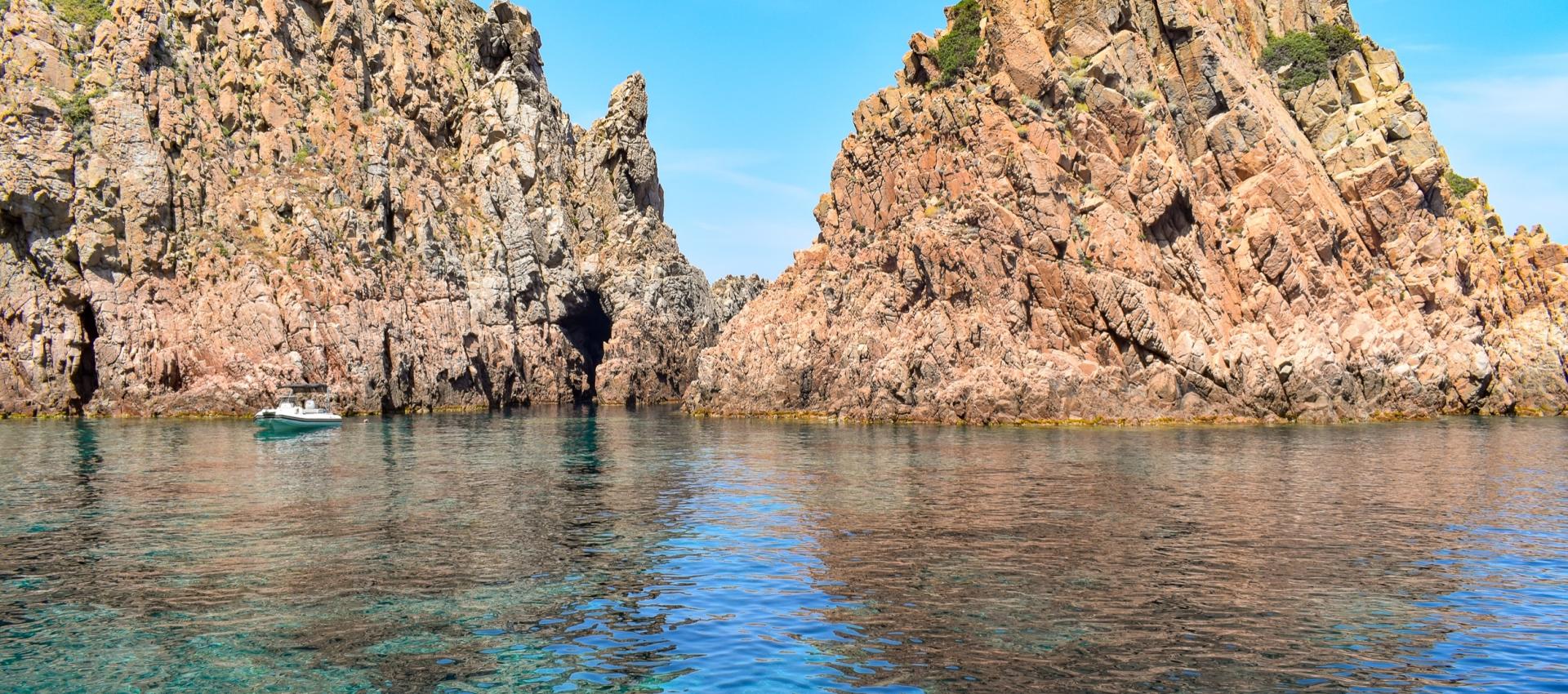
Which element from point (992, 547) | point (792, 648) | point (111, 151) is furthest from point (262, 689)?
point (111, 151)

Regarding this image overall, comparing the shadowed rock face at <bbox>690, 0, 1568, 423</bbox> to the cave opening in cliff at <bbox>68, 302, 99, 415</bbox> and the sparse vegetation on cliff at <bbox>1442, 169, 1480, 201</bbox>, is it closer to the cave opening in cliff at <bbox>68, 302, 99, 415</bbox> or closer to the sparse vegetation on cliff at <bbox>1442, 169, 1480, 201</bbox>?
the sparse vegetation on cliff at <bbox>1442, 169, 1480, 201</bbox>

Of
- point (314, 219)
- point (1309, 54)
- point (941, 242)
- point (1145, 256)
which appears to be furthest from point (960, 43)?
point (314, 219)

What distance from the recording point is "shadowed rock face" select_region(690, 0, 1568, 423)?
8438 cm

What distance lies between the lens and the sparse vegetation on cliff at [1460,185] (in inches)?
4560

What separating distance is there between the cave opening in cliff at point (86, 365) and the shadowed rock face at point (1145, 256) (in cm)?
5899

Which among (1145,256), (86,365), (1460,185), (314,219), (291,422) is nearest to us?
(291,422)

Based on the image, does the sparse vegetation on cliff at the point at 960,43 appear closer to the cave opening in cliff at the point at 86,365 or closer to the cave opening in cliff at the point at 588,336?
the cave opening in cliff at the point at 588,336

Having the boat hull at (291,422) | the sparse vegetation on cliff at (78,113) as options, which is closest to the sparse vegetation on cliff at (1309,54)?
the boat hull at (291,422)

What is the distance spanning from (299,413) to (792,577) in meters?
68.9

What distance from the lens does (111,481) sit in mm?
Result: 44844

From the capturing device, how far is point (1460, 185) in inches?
4606

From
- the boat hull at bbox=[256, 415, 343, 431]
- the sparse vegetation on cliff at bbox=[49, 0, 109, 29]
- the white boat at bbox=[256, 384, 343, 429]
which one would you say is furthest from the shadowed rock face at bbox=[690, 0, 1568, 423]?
the sparse vegetation on cliff at bbox=[49, 0, 109, 29]

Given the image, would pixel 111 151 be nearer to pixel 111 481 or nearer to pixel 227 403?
pixel 227 403

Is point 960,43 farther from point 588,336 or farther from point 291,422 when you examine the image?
point 588,336
